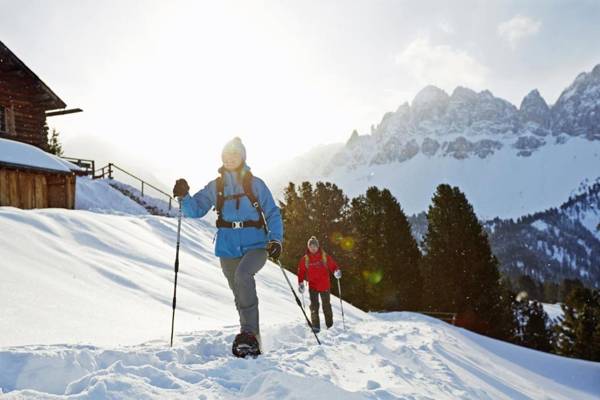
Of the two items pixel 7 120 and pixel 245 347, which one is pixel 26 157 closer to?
pixel 7 120

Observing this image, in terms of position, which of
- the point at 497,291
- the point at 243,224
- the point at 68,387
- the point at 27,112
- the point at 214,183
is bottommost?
the point at 497,291

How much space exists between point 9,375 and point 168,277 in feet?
22.5

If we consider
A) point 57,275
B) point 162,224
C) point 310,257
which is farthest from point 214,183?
point 162,224

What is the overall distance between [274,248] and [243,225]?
52cm

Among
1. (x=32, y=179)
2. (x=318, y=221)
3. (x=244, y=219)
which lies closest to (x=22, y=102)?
(x=32, y=179)

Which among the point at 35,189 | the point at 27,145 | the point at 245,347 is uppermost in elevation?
the point at 27,145

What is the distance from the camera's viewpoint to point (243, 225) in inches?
201

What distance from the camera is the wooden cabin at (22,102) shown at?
22.1 meters

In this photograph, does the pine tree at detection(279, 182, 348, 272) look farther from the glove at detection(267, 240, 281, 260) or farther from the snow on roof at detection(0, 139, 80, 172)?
the glove at detection(267, 240, 281, 260)

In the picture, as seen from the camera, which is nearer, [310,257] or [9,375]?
[9,375]

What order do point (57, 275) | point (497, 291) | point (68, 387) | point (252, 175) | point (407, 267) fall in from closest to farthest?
point (68, 387) → point (252, 175) → point (57, 275) → point (497, 291) → point (407, 267)

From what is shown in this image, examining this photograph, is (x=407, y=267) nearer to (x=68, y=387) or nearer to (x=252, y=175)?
(x=252, y=175)

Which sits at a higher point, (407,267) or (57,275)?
(57,275)

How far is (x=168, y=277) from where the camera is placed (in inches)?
396
